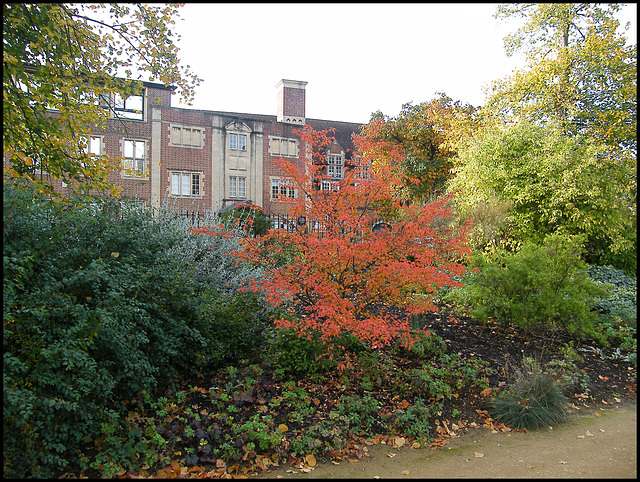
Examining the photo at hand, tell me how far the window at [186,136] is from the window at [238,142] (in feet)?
6.49

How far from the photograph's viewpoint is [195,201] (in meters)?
27.5

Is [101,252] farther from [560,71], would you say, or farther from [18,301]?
[560,71]

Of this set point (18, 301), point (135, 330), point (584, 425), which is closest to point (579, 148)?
point (584, 425)

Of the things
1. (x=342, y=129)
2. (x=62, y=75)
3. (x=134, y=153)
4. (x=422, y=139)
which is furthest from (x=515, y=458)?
(x=342, y=129)

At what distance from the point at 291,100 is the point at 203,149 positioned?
705cm

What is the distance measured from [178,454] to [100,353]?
1090 mm

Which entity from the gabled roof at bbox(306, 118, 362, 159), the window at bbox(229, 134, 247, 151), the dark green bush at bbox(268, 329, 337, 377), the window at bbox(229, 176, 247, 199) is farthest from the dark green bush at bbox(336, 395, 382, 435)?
the gabled roof at bbox(306, 118, 362, 159)

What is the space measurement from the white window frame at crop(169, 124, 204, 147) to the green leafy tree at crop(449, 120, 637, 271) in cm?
2049

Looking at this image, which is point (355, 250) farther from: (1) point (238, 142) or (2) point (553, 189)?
(1) point (238, 142)

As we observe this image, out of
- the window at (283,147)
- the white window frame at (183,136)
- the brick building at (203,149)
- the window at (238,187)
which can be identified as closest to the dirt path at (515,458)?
the brick building at (203,149)

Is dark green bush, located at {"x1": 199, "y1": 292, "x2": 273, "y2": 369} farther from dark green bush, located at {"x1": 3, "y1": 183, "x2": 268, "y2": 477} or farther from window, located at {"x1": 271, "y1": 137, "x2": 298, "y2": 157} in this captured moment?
window, located at {"x1": 271, "y1": 137, "x2": 298, "y2": 157}

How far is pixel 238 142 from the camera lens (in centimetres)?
2889

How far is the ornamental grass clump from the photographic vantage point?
4.00 meters

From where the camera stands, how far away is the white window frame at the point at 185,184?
2712cm
